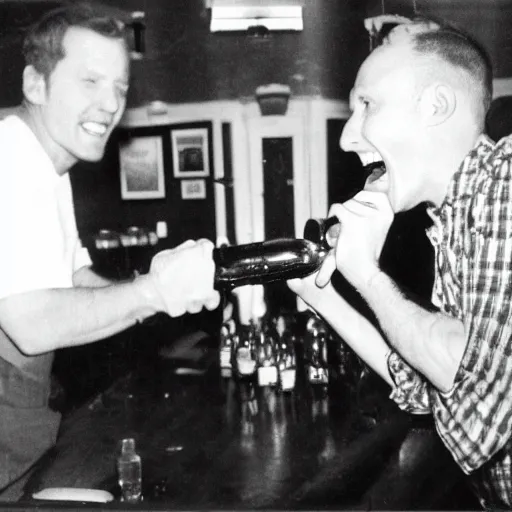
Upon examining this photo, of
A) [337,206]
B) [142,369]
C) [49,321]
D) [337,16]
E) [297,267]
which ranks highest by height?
[337,16]

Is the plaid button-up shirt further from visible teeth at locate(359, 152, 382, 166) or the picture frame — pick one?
the picture frame

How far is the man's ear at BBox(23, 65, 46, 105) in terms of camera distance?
1.33 m

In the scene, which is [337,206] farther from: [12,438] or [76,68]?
[12,438]

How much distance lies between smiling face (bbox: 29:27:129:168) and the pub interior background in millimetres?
38

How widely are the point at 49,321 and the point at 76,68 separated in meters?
0.58

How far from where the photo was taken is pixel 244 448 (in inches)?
55.1

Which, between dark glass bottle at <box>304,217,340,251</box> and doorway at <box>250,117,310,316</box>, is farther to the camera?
doorway at <box>250,117,310,316</box>

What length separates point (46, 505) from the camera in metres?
1.07

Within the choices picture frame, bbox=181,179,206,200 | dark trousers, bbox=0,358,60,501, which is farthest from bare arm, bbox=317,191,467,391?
dark trousers, bbox=0,358,60,501

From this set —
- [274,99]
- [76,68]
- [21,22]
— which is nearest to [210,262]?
[274,99]

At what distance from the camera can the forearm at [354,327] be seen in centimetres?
120

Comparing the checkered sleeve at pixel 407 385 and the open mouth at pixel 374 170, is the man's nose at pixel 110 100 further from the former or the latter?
the checkered sleeve at pixel 407 385

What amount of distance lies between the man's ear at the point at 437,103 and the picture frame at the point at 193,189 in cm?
56

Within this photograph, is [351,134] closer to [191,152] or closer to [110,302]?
Answer: [191,152]
